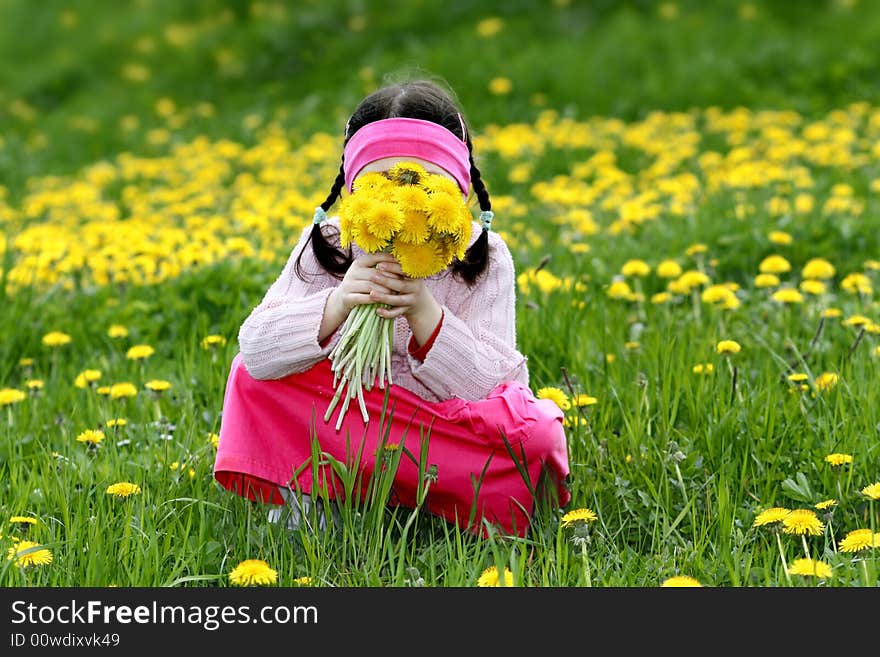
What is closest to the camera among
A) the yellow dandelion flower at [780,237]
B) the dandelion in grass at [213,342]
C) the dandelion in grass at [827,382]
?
the dandelion in grass at [827,382]

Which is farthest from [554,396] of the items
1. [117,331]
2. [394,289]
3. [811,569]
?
[117,331]

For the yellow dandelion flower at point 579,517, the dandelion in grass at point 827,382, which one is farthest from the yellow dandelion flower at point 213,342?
the dandelion in grass at point 827,382

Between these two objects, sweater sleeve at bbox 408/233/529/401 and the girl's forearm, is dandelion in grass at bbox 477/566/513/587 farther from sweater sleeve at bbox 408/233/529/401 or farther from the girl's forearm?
the girl's forearm

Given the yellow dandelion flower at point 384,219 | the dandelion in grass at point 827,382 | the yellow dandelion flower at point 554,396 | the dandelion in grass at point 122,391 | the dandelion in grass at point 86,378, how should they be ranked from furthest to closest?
the dandelion in grass at point 86,378
the dandelion in grass at point 122,391
the dandelion in grass at point 827,382
the yellow dandelion flower at point 554,396
the yellow dandelion flower at point 384,219

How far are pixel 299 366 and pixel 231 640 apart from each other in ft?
2.14

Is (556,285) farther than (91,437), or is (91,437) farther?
(556,285)

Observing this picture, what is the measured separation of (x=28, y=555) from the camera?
197cm

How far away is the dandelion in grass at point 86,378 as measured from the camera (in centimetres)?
291

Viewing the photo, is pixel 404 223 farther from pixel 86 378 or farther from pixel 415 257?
pixel 86 378

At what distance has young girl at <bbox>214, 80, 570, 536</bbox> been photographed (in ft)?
7.17

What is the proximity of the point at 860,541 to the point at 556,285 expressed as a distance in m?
1.73

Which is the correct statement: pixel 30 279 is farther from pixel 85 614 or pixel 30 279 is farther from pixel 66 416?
pixel 85 614

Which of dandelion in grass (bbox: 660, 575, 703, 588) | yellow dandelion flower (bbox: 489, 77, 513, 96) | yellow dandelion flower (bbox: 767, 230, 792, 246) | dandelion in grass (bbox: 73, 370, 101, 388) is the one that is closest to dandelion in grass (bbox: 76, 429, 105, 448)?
dandelion in grass (bbox: 73, 370, 101, 388)

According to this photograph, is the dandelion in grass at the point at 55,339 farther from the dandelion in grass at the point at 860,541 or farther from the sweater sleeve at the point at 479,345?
the dandelion in grass at the point at 860,541
